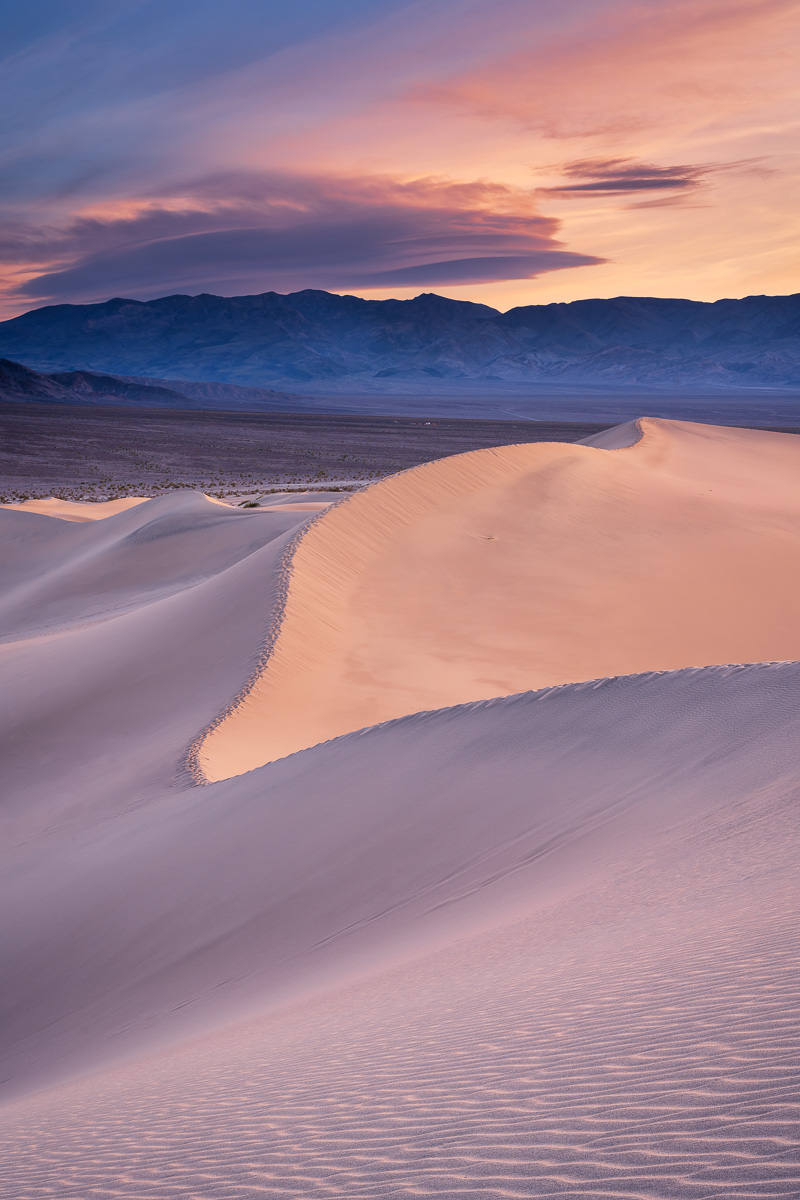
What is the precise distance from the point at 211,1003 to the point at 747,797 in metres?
3.36

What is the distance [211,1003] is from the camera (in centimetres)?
577

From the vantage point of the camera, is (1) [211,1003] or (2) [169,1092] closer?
(2) [169,1092]

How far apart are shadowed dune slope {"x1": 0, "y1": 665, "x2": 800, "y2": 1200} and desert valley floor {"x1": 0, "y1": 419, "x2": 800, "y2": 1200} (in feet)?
0.06

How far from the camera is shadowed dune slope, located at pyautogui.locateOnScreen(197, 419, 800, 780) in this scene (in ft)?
36.1

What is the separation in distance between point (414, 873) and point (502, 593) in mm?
8120

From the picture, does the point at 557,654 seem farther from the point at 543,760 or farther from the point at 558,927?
the point at 558,927

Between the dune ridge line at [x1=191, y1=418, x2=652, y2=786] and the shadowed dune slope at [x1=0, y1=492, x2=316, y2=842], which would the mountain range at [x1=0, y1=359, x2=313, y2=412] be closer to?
the dune ridge line at [x1=191, y1=418, x2=652, y2=786]

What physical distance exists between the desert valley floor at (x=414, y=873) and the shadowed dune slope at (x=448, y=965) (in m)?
0.02

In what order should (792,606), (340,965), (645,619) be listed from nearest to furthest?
(340,965), (645,619), (792,606)

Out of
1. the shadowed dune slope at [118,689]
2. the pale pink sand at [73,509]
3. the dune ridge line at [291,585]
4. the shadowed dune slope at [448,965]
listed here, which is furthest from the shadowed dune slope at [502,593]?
the pale pink sand at [73,509]

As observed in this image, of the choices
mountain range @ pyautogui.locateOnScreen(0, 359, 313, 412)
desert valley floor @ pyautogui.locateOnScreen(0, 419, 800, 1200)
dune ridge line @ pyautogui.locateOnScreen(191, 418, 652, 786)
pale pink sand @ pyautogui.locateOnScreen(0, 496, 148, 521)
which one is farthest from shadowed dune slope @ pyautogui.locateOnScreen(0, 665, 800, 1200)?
mountain range @ pyautogui.locateOnScreen(0, 359, 313, 412)

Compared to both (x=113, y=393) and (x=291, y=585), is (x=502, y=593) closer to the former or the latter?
(x=291, y=585)

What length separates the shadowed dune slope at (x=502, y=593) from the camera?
11.0 meters

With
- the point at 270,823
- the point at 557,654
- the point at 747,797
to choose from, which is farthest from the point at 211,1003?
the point at 557,654
